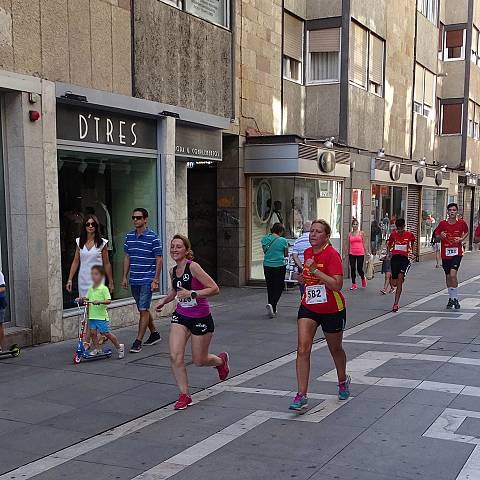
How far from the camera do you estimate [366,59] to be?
17.7 m

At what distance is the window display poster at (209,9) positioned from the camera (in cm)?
1106

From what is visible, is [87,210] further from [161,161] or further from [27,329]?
[27,329]

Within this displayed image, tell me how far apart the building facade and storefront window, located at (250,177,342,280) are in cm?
4

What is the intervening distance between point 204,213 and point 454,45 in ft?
57.4

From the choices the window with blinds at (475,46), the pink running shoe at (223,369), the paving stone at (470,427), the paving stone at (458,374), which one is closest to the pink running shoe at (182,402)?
the pink running shoe at (223,369)

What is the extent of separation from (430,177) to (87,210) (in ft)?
55.1

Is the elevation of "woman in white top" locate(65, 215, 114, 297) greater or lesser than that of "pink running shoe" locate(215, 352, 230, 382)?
greater

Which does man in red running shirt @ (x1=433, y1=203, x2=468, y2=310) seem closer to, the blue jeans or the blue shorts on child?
the blue jeans

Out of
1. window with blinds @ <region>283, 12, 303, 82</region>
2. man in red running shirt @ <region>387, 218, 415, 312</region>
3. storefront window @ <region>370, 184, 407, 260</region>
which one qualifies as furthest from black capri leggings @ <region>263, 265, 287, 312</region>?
storefront window @ <region>370, 184, 407, 260</region>

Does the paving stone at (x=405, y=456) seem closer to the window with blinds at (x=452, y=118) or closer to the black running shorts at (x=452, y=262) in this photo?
the black running shorts at (x=452, y=262)

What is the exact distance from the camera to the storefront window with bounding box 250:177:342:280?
47.3 ft

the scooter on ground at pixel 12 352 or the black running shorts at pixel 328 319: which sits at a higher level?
the black running shorts at pixel 328 319

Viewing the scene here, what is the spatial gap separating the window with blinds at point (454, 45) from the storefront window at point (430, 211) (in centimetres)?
613

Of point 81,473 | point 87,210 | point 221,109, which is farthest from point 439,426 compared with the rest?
point 221,109
